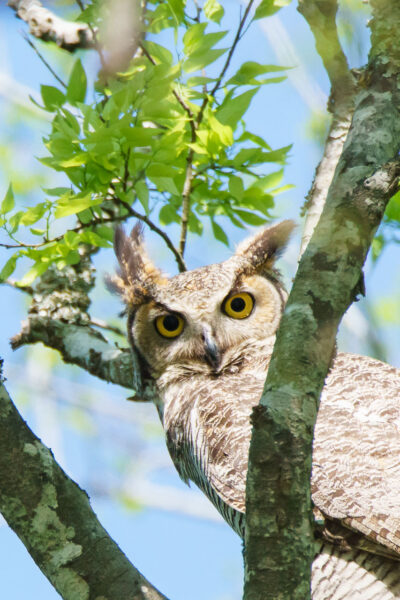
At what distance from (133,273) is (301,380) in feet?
7.15

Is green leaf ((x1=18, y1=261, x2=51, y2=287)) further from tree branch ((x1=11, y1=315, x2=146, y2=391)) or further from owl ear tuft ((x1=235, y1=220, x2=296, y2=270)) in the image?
owl ear tuft ((x1=235, y1=220, x2=296, y2=270))

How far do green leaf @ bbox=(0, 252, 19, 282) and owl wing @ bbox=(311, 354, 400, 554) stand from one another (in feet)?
4.69

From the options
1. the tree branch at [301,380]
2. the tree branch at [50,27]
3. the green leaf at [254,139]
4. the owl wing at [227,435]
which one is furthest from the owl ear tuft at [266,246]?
the tree branch at [301,380]

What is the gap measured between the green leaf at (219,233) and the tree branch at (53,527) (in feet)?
6.54

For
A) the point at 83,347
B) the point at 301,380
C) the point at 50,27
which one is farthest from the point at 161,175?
the point at 50,27

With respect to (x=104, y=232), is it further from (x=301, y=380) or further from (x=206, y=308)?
(x=301, y=380)

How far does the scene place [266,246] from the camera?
3867mm

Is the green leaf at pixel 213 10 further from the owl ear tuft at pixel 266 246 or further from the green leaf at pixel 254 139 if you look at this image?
the owl ear tuft at pixel 266 246

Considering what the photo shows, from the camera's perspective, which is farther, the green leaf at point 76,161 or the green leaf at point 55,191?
the green leaf at point 55,191

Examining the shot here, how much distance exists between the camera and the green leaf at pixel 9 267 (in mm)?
3168

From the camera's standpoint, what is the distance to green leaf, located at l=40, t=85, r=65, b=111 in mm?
3248

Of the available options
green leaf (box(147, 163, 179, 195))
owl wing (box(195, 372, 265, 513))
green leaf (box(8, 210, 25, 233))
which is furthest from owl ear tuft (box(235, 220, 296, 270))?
green leaf (box(8, 210, 25, 233))

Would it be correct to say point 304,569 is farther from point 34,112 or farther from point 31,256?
point 34,112

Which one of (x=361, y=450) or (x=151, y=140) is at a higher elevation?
(x=151, y=140)
